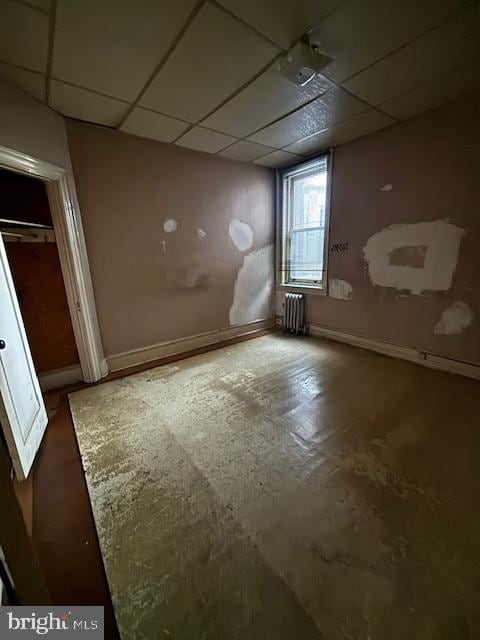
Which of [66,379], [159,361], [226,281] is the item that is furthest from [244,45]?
[66,379]

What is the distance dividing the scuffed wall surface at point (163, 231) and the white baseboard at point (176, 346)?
8 cm

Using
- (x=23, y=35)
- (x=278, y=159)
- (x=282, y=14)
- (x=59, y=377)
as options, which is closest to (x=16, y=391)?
(x=59, y=377)

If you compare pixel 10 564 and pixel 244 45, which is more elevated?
pixel 244 45

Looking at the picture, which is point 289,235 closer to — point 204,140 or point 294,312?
point 294,312

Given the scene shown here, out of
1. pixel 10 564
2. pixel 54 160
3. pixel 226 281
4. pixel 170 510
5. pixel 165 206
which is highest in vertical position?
pixel 54 160

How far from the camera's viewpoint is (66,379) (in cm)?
272

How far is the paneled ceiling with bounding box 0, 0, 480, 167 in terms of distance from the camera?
1404 mm

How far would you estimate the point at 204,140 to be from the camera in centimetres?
294

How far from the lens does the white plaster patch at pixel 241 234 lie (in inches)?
149

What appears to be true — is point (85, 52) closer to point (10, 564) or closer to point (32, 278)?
point (32, 278)

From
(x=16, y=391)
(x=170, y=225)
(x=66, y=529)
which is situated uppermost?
(x=170, y=225)

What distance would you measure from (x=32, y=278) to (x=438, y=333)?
422 centimetres

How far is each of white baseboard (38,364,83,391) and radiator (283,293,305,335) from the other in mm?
2974

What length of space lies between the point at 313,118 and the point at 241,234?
167 centimetres
